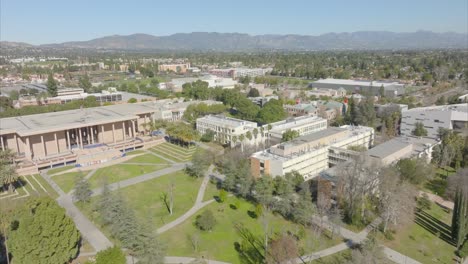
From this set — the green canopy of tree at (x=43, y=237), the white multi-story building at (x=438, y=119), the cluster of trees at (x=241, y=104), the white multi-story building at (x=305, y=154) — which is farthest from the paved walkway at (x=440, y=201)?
the green canopy of tree at (x=43, y=237)

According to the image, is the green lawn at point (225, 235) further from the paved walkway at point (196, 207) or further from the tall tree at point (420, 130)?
the tall tree at point (420, 130)

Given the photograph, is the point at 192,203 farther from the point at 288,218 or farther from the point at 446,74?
the point at 446,74

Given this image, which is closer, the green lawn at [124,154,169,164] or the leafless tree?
the leafless tree

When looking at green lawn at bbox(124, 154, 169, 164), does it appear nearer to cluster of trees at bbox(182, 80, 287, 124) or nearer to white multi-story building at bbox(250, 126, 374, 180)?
white multi-story building at bbox(250, 126, 374, 180)

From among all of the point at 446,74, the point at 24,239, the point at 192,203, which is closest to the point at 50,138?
the point at 192,203

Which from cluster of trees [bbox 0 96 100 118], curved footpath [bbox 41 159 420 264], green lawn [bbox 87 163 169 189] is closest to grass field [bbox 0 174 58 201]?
curved footpath [bbox 41 159 420 264]

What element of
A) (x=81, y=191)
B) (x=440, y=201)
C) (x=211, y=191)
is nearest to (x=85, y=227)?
(x=81, y=191)

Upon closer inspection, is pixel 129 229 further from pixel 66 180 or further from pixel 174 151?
pixel 174 151
